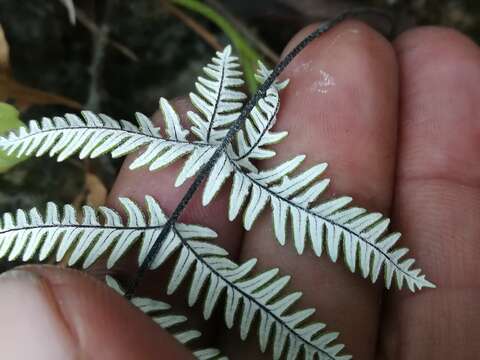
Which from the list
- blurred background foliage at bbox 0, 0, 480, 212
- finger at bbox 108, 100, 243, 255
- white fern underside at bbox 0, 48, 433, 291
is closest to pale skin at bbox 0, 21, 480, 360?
finger at bbox 108, 100, 243, 255

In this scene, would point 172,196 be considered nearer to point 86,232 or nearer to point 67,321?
point 86,232

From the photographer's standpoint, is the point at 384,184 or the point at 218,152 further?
the point at 384,184

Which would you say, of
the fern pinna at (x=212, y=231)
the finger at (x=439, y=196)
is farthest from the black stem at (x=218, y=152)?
the finger at (x=439, y=196)

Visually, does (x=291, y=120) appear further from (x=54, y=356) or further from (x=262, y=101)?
(x=54, y=356)

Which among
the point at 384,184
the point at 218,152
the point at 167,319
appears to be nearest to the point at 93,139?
the point at 218,152

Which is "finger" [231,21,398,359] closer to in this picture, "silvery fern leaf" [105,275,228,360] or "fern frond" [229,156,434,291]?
"fern frond" [229,156,434,291]

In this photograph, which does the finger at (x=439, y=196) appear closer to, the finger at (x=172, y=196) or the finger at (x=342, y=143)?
the finger at (x=342, y=143)
